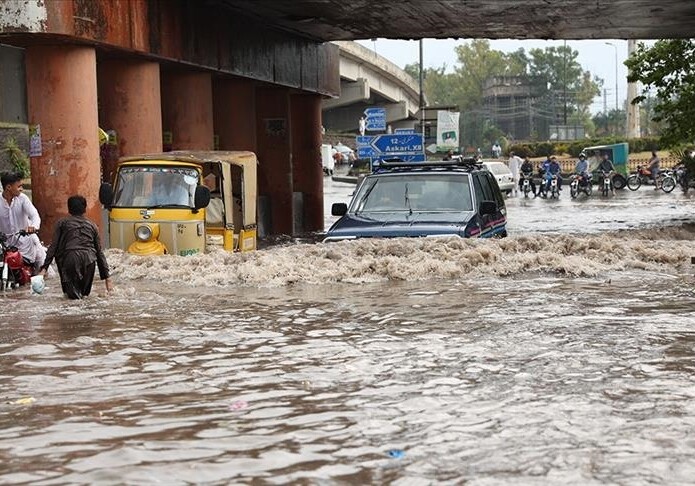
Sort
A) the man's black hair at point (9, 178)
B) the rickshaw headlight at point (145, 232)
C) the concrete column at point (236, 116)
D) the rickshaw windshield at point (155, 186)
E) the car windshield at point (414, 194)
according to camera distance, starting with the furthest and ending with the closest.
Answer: the concrete column at point (236, 116) < the rickshaw windshield at point (155, 186) < the rickshaw headlight at point (145, 232) < the car windshield at point (414, 194) < the man's black hair at point (9, 178)

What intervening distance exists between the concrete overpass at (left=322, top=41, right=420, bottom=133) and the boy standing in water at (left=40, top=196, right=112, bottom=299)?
113 feet

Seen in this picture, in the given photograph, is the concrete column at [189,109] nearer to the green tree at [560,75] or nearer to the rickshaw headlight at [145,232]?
the rickshaw headlight at [145,232]

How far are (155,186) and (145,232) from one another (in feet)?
2.68

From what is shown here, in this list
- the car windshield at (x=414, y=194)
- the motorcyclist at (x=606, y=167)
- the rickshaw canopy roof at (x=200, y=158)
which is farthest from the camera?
the motorcyclist at (x=606, y=167)

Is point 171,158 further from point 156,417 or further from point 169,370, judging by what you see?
point 156,417

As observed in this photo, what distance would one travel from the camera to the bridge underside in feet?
Answer: 80.1

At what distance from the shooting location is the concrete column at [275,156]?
106ft

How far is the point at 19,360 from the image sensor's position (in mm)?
9758

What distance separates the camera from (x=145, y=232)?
57.2ft

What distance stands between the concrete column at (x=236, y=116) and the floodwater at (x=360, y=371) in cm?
1309

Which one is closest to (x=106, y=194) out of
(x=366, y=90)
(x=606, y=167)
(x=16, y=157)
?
(x=16, y=157)

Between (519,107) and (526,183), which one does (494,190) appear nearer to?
(526,183)

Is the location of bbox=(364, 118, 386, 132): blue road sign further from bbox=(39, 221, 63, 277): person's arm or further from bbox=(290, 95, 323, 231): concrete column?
bbox=(39, 221, 63, 277): person's arm

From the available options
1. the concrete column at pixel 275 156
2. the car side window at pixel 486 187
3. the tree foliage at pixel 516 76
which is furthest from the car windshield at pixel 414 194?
the tree foliage at pixel 516 76
